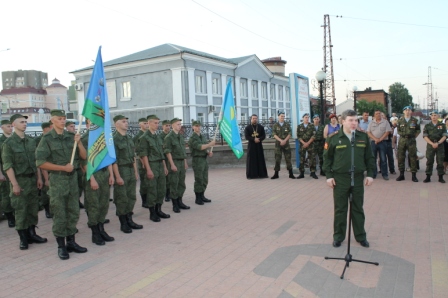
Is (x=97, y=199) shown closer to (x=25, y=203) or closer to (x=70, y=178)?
(x=70, y=178)

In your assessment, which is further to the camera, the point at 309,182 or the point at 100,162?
the point at 309,182

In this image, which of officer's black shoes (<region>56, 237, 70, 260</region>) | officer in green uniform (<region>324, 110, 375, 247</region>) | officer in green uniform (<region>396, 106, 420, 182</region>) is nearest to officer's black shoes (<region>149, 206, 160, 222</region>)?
officer's black shoes (<region>56, 237, 70, 260</region>)

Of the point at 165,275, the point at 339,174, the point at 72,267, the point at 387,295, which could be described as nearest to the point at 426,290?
the point at 387,295

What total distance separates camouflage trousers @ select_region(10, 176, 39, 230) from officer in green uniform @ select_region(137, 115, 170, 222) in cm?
190

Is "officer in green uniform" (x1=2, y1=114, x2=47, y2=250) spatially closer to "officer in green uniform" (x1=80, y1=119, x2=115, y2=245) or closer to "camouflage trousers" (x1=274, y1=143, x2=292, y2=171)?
"officer in green uniform" (x1=80, y1=119, x2=115, y2=245)

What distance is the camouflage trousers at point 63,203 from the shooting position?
5426 mm

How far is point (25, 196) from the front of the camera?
612cm

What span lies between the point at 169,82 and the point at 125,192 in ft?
86.8

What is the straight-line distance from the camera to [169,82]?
32.4m

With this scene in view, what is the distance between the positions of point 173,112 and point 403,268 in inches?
1131

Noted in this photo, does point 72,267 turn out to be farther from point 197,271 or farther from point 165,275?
point 197,271

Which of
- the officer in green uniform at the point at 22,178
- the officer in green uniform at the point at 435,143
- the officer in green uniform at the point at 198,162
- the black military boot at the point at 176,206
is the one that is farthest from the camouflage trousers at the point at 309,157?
the officer in green uniform at the point at 22,178

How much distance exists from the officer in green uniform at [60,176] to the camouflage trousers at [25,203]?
87 centimetres

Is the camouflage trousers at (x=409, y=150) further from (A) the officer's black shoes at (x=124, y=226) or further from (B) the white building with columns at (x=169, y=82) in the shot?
(B) the white building with columns at (x=169, y=82)
